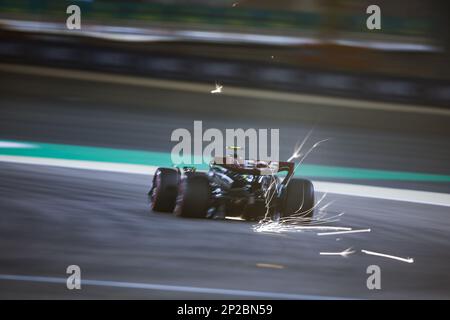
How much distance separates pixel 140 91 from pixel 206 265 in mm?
12710

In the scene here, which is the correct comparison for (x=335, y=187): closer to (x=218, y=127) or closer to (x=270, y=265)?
(x=270, y=265)

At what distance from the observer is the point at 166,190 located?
Answer: 7.30 m

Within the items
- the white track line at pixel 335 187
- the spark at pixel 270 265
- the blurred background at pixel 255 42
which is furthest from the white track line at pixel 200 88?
the spark at pixel 270 265

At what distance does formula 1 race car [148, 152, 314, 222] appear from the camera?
7.00 meters

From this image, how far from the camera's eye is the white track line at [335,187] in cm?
992

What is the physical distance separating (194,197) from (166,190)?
39 cm

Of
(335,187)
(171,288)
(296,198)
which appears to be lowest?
(171,288)

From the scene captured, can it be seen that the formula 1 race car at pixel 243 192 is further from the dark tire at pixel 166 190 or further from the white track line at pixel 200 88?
the white track line at pixel 200 88

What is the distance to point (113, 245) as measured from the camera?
600 cm

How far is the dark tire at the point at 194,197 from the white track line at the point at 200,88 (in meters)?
11.1

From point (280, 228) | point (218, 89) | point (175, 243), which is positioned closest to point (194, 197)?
point (280, 228)

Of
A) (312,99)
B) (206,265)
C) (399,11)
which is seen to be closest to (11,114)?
(312,99)

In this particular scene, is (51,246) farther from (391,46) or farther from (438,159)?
(391,46)

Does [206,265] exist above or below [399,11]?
below
